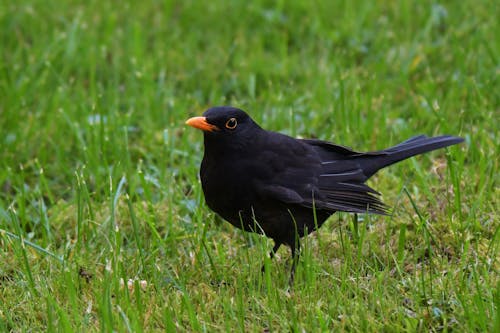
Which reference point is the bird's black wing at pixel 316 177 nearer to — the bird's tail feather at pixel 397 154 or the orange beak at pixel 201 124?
the bird's tail feather at pixel 397 154

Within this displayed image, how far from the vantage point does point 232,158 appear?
431 centimetres

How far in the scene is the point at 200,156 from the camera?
5844 mm

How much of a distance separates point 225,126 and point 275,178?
0.38 meters

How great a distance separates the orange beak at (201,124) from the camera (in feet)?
13.8

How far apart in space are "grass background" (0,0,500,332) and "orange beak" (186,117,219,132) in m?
0.51

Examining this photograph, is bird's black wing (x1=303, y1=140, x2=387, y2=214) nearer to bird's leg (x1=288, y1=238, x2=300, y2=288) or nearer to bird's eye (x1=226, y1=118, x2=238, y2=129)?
bird's leg (x1=288, y1=238, x2=300, y2=288)

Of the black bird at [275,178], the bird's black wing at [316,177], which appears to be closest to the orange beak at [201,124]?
the black bird at [275,178]

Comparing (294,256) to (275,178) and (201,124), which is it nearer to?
(275,178)

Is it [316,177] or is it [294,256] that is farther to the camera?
[316,177]

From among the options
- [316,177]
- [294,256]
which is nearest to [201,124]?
[316,177]

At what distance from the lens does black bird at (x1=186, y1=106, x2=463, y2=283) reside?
425cm

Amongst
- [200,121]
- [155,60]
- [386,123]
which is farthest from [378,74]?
[200,121]

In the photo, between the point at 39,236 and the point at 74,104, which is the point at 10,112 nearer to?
the point at 74,104

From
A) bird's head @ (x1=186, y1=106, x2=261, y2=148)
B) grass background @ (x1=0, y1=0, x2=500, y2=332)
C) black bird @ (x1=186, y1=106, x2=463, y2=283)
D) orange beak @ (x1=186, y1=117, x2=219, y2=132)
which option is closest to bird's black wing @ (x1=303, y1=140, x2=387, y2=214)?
black bird @ (x1=186, y1=106, x2=463, y2=283)
